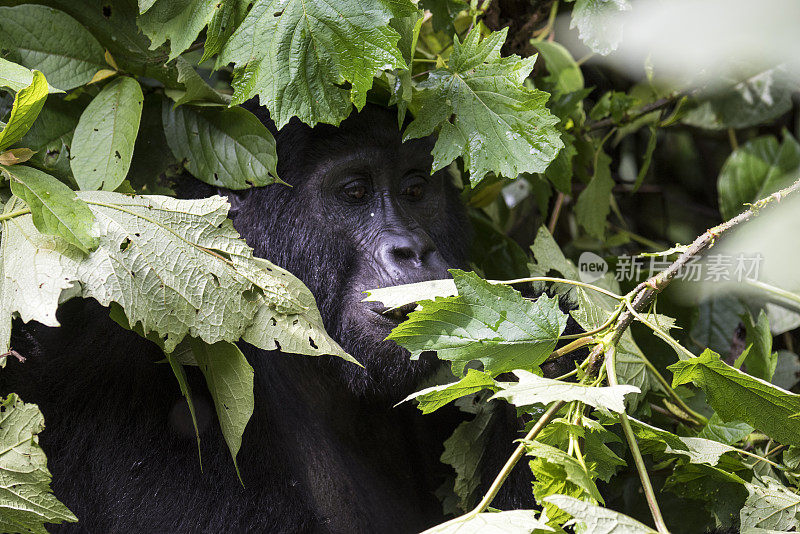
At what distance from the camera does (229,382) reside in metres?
Answer: 1.92

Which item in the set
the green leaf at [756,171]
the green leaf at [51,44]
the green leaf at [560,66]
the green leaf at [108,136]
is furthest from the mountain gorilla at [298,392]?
the green leaf at [756,171]

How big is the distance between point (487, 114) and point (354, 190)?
0.56 meters

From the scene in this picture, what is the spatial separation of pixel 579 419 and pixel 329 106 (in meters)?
0.99

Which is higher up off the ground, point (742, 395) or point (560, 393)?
point (560, 393)

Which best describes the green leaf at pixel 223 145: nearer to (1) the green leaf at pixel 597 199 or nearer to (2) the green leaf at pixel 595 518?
(2) the green leaf at pixel 595 518

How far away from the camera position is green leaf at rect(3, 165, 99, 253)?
67.1 inches

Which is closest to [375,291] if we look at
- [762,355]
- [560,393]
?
[560,393]

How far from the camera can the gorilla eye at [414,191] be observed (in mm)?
2602

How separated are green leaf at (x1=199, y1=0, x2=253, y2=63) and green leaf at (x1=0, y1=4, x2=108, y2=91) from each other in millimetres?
429

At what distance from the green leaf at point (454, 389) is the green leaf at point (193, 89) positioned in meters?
1.11

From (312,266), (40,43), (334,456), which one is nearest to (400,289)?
(312,266)

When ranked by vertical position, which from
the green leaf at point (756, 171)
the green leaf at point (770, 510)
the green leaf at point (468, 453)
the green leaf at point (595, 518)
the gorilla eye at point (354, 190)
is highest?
the gorilla eye at point (354, 190)

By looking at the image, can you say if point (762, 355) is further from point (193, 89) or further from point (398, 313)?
point (193, 89)

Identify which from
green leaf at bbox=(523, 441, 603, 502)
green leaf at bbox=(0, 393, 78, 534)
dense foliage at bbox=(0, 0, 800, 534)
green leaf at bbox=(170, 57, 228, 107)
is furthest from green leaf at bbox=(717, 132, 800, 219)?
green leaf at bbox=(0, 393, 78, 534)
